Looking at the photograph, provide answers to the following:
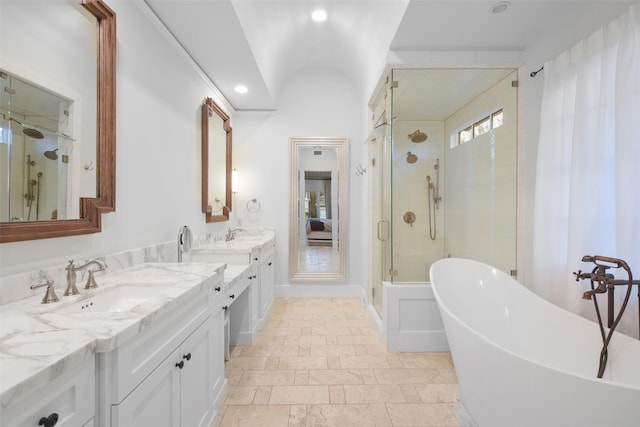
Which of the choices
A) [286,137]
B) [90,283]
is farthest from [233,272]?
[286,137]

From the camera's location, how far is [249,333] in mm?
2461

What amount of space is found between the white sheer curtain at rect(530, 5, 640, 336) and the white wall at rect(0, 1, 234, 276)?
264 cm

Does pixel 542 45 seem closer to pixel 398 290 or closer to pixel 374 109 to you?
pixel 374 109

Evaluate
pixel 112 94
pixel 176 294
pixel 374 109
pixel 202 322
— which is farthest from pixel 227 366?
pixel 374 109

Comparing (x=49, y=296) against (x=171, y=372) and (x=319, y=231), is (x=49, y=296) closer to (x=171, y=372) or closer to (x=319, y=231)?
(x=171, y=372)

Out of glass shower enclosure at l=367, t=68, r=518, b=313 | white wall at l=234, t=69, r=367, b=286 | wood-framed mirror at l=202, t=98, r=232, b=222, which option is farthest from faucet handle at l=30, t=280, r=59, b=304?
white wall at l=234, t=69, r=367, b=286

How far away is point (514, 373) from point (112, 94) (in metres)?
2.28

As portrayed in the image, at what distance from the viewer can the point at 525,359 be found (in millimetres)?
1013

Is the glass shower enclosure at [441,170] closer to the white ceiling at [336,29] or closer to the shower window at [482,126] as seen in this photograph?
the shower window at [482,126]

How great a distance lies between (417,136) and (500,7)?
1.51 m

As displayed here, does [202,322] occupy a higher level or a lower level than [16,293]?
lower

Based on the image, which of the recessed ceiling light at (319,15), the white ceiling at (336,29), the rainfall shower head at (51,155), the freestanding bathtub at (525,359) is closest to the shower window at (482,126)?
the white ceiling at (336,29)

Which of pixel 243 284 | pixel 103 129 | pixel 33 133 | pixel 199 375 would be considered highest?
pixel 103 129

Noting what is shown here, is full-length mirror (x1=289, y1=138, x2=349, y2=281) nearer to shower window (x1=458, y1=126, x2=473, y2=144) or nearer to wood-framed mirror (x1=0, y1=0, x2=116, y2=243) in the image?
shower window (x1=458, y1=126, x2=473, y2=144)
